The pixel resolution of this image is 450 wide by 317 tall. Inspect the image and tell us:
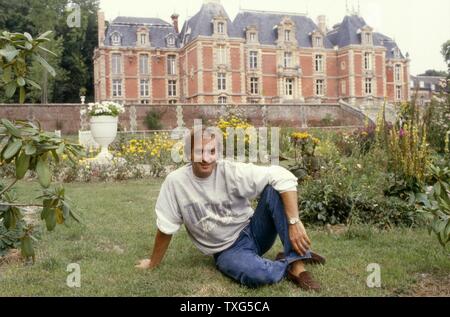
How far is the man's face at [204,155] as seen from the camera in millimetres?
3014

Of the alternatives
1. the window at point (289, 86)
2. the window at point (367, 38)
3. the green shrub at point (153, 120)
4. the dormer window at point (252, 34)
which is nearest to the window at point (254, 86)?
the window at point (289, 86)

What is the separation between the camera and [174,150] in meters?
9.31

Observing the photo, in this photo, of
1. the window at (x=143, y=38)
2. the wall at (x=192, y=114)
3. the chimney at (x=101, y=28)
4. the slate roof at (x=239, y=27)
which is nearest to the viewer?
the wall at (x=192, y=114)

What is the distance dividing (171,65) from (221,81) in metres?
4.29

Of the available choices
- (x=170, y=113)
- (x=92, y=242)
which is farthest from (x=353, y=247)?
(x=170, y=113)

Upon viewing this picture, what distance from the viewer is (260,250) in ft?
11.0

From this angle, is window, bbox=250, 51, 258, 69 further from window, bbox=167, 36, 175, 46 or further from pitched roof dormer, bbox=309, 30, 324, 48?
window, bbox=167, 36, 175, 46

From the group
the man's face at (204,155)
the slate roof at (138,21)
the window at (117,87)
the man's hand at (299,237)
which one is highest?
the slate roof at (138,21)

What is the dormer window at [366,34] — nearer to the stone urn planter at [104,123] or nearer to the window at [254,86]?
the window at [254,86]

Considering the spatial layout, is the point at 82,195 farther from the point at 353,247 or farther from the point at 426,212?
the point at 426,212

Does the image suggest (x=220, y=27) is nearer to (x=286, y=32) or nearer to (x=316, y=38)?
(x=286, y=32)

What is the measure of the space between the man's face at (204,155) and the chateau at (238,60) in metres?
31.3

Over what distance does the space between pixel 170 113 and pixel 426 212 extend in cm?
2594

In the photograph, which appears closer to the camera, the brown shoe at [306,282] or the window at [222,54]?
the brown shoe at [306,282]
